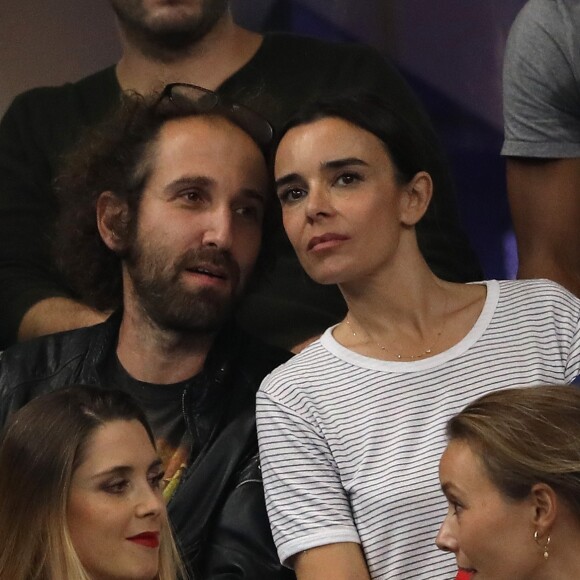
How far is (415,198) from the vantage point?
1762 mm

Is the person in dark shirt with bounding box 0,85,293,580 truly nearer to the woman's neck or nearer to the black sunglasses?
the black sunglasses

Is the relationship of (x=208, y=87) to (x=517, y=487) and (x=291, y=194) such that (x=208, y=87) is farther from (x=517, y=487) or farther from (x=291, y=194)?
(x=517, y=487)

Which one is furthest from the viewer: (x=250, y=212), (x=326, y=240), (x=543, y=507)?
(x=250, y=212)

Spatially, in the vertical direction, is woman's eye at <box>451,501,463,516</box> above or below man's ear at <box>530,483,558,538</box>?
below

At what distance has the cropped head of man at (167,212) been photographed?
1927 millimetres

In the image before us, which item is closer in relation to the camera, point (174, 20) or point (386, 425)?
point (386, 425)

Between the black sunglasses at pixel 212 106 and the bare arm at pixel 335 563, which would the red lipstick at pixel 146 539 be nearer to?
the bare arm at pixel 335 563

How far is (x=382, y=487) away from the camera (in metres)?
1.60

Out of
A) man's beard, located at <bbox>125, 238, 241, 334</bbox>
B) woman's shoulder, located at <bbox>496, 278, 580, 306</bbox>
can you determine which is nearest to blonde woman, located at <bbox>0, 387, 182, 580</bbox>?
man's beard, located at <bbox>125, 238, 241, 334</bbox>

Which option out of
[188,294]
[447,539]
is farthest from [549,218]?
[447,539]

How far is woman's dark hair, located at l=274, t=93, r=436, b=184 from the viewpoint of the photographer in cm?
175

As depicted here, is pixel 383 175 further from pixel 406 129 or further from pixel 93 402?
pixel 93 402

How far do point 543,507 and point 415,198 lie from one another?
0.52m

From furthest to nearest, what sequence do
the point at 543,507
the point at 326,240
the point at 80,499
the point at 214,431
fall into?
the point at 214,431 < the point at 326,240 < the point at 80,499 < the point at 543,507
